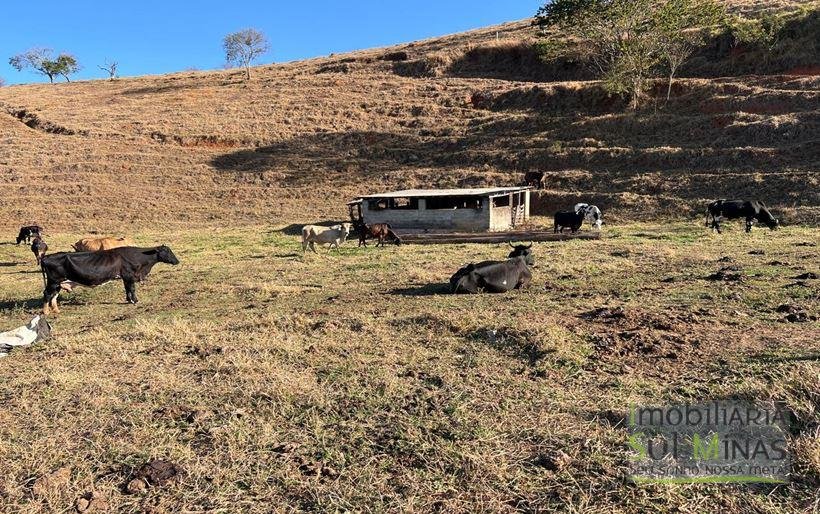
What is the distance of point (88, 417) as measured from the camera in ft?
17.8

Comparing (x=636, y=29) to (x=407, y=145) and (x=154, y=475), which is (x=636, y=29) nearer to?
(x=407, y=145)

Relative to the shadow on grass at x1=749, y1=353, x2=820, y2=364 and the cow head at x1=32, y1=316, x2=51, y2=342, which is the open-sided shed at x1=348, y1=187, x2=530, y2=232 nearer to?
the cow head at x1=32, y1=316, x2=51, y2=342

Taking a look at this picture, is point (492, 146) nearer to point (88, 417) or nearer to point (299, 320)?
point (299, 320)

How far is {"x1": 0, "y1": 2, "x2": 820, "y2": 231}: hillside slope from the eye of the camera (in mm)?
30156

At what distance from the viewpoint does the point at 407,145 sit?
4228cm

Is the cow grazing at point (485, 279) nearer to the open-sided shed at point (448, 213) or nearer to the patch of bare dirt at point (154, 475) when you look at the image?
the patch of bare dirt at point (154, 475)

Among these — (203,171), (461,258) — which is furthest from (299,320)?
(203,171)

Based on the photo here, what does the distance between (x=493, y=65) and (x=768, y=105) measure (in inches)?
1180

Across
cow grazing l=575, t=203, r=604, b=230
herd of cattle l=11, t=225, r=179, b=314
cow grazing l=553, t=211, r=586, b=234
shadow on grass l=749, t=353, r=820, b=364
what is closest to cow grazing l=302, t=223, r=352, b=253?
herd of cattle l=11, t=225, r=179, b=314

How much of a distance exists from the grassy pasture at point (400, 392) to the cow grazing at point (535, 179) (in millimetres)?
20920

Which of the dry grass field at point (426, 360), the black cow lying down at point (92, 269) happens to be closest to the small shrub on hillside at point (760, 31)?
the dry grass field at point (426, 360)

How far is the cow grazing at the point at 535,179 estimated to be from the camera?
32.0m

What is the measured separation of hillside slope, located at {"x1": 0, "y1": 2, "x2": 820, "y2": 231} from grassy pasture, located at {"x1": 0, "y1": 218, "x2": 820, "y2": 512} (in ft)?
63.7

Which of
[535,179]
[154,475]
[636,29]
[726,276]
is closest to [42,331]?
[154,475]
